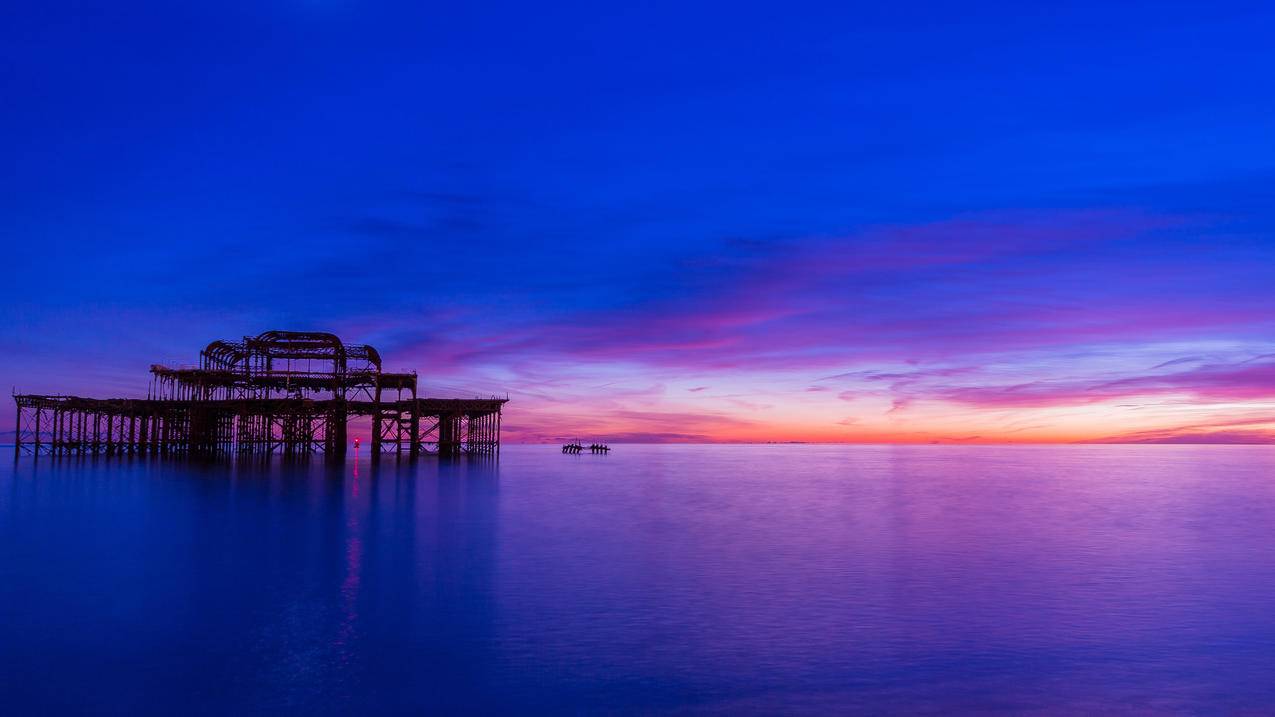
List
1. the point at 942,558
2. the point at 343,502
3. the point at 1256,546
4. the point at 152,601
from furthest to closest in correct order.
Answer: the point at 343,502
the point at 1256,546
the point at 942,558
the point at 152,601

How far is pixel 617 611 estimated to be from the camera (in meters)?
19.3

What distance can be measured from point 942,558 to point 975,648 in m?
11.7

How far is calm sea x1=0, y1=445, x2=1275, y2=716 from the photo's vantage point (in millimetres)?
13594

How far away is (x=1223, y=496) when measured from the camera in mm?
58438

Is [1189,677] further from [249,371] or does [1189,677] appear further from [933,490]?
[249,371]

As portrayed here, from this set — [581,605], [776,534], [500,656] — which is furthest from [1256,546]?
[500,656]

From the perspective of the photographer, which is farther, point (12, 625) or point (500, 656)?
point (12, 625)

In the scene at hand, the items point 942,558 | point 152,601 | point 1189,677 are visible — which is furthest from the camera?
point 942,558

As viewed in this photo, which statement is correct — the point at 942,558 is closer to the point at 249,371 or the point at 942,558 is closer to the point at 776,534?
the point at 776,534

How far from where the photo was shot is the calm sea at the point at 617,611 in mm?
13594

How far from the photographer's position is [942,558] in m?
27.6

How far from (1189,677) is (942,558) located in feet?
41.5

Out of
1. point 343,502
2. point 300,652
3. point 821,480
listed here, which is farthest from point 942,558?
point 821,480

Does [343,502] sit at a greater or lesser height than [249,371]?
lesser
